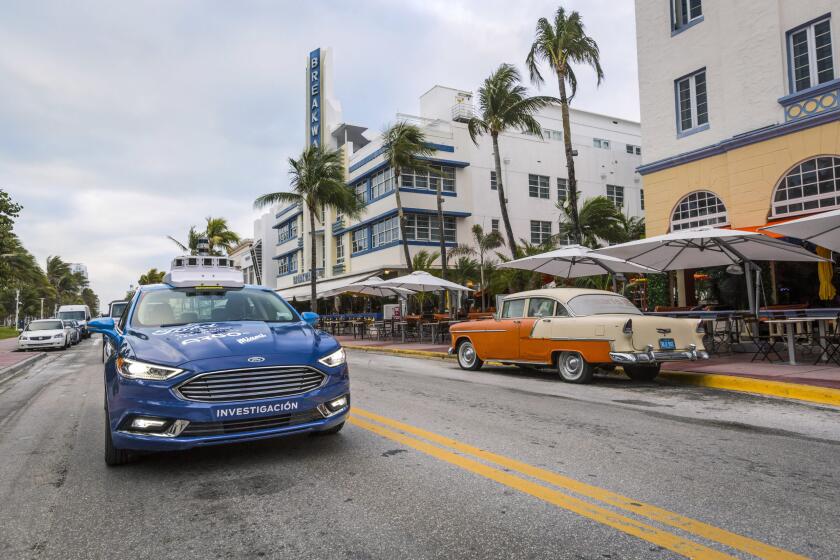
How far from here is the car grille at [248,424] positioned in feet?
13.7

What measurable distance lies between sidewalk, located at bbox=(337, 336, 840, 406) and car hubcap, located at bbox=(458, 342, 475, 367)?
3784 mm

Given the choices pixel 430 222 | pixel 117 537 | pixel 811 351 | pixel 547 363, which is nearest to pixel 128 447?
pixel 117 537

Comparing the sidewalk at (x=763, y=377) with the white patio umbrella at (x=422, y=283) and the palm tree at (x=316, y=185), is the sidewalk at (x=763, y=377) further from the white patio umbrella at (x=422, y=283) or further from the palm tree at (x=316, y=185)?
the palm tree at (x=316, y=185)

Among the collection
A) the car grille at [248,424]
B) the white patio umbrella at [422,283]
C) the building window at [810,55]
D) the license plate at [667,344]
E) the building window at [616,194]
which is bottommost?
the car grille at [248,424]

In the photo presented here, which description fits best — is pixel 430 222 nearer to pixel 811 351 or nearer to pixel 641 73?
pixel 641 73

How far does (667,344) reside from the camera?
923cm

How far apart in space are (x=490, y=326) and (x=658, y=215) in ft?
34.4

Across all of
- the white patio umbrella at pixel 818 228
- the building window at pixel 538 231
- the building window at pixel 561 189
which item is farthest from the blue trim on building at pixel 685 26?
the building window at pixel 561 189

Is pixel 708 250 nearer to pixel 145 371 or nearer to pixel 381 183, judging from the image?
pixel 145 371

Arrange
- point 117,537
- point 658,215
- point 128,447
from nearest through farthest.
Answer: point 117,537, point 128,447, point 658,215

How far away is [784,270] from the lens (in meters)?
16.4

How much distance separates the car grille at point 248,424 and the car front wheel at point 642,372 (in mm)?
7374

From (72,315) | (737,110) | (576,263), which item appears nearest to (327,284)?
(72,315)

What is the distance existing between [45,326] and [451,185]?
2272 cm
